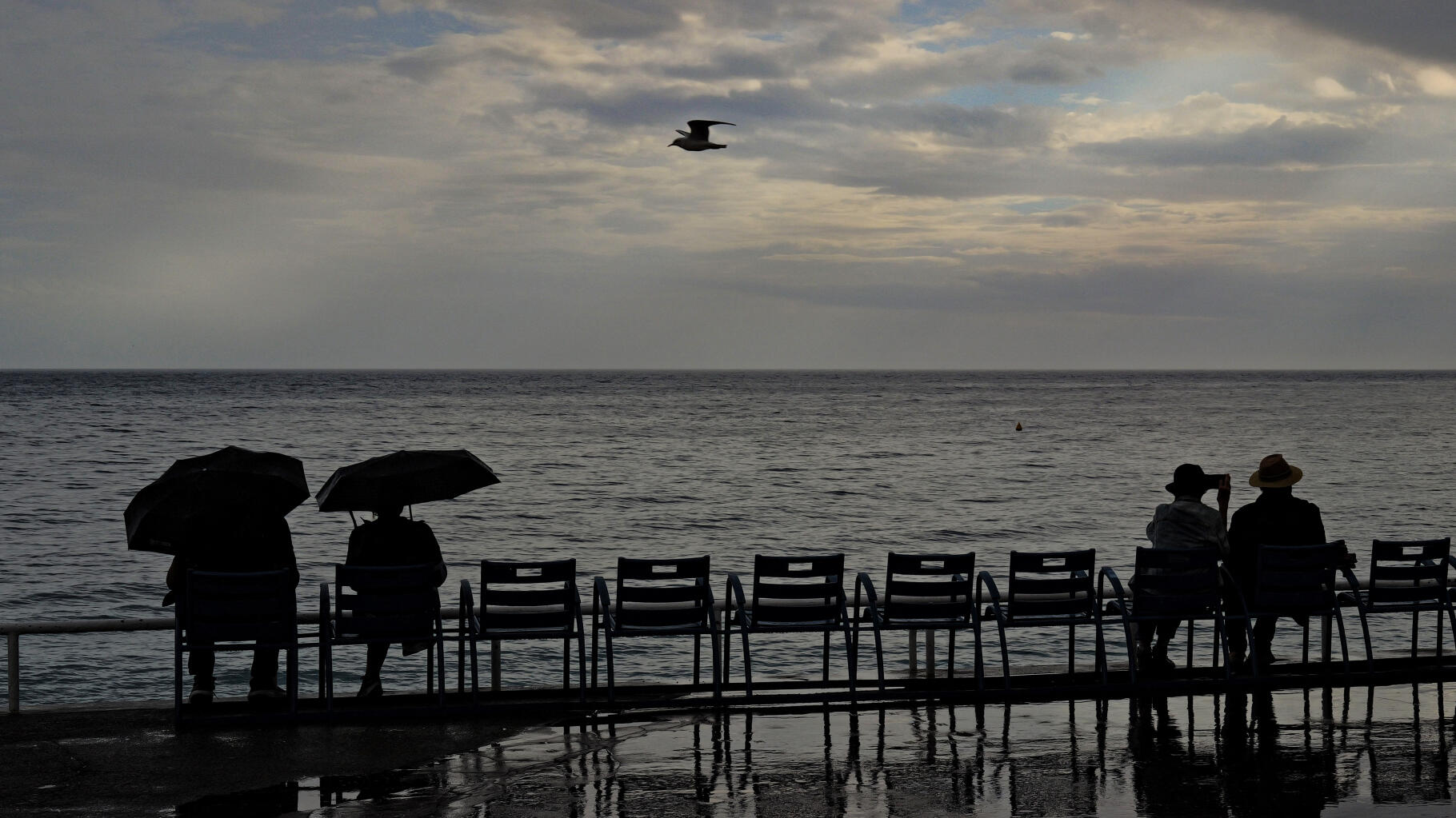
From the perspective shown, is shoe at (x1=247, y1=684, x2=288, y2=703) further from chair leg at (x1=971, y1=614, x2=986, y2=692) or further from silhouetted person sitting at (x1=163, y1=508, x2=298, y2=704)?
chair leg at (x1=971, y1=614, x2=986, y2=692)

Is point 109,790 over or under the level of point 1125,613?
under

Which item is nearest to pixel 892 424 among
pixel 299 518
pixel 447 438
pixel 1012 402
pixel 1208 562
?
pixel 447 438

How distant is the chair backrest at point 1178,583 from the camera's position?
9617 millimetres

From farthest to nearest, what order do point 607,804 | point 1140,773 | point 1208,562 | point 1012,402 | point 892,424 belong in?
point 1012,402 → point 892,424 → point 1208,562 → point 1140,773 → point 607,804

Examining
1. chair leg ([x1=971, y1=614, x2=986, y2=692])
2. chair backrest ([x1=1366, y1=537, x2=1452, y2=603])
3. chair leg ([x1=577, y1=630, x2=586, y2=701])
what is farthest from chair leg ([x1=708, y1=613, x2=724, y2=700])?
chair backrest ([x1=1366, y1=537, x2=1452, y2=603])

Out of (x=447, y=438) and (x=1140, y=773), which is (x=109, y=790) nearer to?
(x=1140, y=773)

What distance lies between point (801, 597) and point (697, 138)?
6.55 m

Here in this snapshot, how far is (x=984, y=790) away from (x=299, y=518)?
3511 centimetres

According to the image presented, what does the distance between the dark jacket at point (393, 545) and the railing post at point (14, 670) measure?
2405mm

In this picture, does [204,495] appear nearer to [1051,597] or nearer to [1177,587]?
[1051,597]

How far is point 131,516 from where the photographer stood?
895cm

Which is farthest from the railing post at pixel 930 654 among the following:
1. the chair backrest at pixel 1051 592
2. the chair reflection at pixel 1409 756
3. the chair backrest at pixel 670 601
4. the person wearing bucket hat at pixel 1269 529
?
the chair reflection at pixel 1409 756

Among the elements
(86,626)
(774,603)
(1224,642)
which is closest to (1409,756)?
(1224,642)

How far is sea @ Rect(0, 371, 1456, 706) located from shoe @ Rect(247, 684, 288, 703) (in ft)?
20.4
